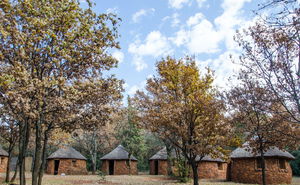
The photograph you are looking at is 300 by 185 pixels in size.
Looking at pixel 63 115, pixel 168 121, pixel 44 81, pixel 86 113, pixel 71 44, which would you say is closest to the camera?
pixel 44 81

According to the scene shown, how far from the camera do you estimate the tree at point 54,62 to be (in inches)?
366

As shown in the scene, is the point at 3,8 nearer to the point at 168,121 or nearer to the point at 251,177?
the point at 168,121

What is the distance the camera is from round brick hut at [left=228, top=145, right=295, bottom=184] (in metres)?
23.9

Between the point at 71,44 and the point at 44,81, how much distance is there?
2.27m

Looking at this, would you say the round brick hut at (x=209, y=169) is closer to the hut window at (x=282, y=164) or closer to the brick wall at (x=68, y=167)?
the hut window at (x=282, y=164)

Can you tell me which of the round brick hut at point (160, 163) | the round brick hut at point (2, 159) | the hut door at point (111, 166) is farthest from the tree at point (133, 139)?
the round brick hut at point (2, 159)

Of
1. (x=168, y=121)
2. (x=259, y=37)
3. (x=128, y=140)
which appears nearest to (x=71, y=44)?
(x=168, y=121)

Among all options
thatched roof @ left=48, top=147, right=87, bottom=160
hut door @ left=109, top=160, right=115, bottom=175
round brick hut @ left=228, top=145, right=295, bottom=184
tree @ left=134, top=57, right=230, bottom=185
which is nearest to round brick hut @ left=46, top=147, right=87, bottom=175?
thatched roof @ left=48, top=147, right=87, bottom=160

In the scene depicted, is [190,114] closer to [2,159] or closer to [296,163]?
[296,163]

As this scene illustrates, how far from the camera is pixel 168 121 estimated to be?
1452 centimetres

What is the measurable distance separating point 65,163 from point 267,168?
27.9m

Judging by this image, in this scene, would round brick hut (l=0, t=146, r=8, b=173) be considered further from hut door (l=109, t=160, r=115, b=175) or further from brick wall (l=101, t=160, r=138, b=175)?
hut door (l=109, t=160, r=115, b=175)

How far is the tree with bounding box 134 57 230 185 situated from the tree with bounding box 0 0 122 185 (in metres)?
4.12

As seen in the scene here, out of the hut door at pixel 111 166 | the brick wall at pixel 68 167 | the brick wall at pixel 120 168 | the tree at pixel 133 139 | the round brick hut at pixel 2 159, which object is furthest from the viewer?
the tree at pixel 133 139
